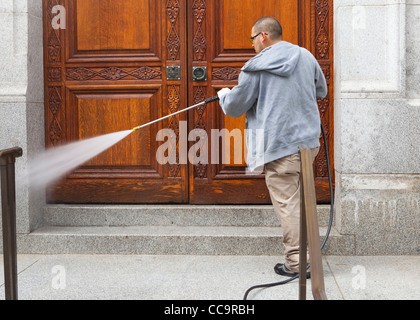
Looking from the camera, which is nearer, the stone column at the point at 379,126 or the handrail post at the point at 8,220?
the handrail post at the point at 8,220

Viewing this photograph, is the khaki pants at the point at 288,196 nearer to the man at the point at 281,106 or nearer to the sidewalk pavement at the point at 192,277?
the man at the point at 281,106

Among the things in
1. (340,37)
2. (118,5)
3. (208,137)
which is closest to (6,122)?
(118,5)

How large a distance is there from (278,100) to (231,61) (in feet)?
4.78

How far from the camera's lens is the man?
15.4 feet

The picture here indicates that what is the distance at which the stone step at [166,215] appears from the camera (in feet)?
19.4

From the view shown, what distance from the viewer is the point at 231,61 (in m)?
6.00

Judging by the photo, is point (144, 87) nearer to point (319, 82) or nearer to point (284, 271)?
point (319, 82)

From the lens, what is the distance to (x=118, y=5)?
6.05 metres

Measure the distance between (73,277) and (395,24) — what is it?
378 cm

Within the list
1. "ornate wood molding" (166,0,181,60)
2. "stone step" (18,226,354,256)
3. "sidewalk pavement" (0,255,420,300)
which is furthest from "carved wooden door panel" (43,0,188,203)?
"sidewalk pavement" (0,255,420,300)

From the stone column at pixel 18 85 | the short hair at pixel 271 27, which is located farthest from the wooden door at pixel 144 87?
the short hair at pixel 271 27

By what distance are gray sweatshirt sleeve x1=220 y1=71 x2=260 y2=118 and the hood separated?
2.9 inches

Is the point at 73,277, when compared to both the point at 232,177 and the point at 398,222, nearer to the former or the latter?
the point at 232,177

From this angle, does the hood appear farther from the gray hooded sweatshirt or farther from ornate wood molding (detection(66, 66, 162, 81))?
ornate wood molding (detection(66, 66, 162, 81))
